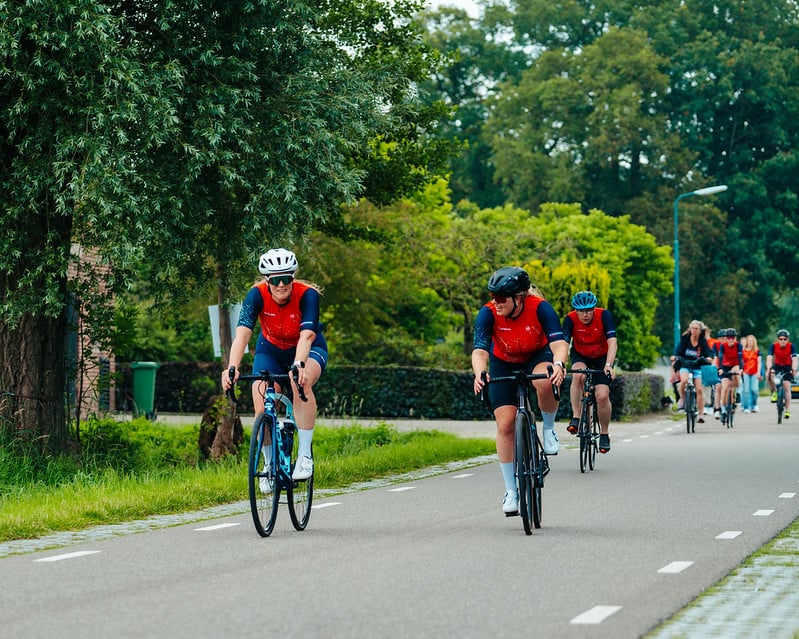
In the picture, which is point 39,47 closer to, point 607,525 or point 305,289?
point 305,289

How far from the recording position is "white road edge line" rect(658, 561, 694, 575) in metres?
7.63

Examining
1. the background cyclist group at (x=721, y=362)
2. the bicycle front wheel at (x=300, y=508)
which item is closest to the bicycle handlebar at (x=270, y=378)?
the bicycle front wheel at (x=300, y=508)

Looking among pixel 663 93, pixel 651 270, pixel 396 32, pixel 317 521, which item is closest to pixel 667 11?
pixel 663 93

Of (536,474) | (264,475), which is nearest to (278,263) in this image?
(264,475)

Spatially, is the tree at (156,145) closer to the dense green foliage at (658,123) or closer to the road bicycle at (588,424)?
the road bicycle at (588,424)

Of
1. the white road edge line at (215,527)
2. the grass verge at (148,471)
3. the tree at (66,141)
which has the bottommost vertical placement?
the white road edge line at (215,527)

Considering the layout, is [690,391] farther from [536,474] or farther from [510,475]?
[536,474]

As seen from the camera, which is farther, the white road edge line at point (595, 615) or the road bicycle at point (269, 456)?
the road bicycle at point (269, 456)

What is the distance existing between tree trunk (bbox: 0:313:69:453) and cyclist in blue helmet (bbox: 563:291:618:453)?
19.3 ft

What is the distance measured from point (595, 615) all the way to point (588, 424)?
29.7 ft

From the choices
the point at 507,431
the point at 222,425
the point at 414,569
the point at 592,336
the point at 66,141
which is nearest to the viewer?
the point at 414,569

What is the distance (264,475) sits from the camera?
9.36 m

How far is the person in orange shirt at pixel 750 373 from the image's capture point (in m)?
28.2

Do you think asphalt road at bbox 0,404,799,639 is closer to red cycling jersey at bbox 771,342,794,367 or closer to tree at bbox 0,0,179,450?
tree at bbox 0,0,179,450
